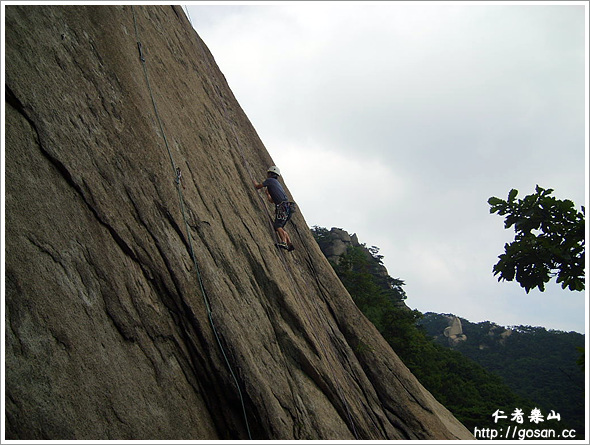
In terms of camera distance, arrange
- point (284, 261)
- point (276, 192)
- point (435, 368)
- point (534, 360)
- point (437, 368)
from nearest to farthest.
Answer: point (284, 261) → point (276, 192) → point (435, 368) → point (437, 368) → point (534, 360)

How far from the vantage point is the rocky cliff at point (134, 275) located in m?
3.79

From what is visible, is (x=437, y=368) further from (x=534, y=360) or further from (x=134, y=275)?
(x=134, y=275)

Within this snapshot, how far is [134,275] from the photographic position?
4.74m

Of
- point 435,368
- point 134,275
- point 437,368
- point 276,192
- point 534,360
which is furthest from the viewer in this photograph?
point 534,360

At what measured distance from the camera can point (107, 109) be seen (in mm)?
5508

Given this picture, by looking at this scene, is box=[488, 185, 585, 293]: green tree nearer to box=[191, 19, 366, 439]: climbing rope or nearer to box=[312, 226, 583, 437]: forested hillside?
box=[191, 19, 366, 439]: climbing rope

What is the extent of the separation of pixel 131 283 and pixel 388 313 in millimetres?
22634

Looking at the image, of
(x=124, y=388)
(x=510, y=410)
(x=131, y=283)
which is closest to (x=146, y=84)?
(x=131, y=283)

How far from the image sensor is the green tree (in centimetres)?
661

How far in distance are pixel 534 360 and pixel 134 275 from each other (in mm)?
48430

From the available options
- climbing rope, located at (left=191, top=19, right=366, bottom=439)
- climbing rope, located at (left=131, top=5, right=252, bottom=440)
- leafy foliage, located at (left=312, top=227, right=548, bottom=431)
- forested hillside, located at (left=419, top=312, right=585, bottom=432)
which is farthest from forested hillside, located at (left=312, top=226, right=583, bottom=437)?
climbing rope, located at (left=131, top=5, right=252, bottom=440)

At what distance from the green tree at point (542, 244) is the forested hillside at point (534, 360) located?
1825 cm

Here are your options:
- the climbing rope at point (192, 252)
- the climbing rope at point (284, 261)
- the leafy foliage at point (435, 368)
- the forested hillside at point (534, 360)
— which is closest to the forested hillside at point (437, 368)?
the leafy foliage at point (435, 368)

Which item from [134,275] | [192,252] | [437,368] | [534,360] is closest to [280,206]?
[192,252]
